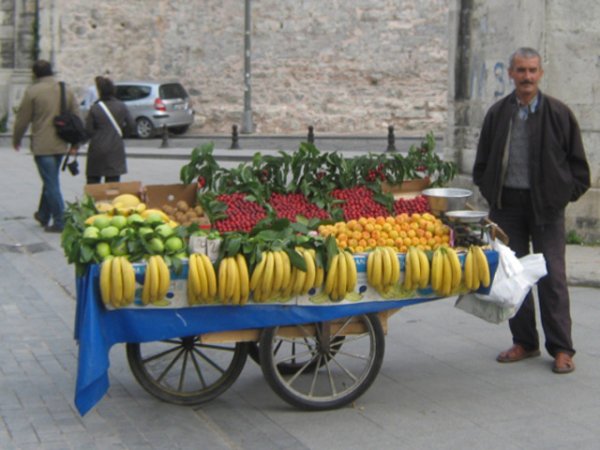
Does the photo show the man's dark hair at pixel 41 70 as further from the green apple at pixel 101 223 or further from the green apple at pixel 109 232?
the green apple at pixel 109 232

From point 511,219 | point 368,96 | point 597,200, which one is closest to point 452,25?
point 597,200

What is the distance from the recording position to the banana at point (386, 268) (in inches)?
233

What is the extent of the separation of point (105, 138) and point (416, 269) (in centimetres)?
680

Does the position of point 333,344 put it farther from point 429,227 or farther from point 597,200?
point 597,200

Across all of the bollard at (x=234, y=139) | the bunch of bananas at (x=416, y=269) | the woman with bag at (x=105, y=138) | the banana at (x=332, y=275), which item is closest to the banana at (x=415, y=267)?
the bunch of bananas at (x=416, y=269)

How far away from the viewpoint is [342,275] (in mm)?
5863

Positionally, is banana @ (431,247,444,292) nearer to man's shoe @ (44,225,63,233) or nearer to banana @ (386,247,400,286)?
banana @ (386,247,400,286)

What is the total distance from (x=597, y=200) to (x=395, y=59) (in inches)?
888

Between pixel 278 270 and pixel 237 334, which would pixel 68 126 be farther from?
pixel 278 270

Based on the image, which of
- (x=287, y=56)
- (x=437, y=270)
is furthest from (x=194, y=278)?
(x=287, y=56)

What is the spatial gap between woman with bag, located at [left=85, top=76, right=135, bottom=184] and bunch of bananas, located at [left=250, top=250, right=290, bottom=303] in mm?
6573

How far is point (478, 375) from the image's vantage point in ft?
22.5

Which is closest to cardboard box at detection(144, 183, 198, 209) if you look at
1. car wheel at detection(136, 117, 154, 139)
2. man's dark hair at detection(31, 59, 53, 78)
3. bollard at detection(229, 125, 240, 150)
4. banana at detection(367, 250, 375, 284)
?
banana at detection(367, 250, 375, 284)

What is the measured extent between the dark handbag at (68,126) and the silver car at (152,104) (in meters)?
18.5
